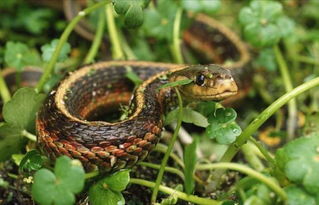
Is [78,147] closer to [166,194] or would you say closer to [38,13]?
[166,194]

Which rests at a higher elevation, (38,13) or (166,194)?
(38,13)

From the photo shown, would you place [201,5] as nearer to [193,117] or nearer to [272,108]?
[193,117]

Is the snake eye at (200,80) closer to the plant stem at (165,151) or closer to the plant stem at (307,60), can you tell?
the plant stem at (165,151)

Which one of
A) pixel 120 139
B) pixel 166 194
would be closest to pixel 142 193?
pixel 166 194

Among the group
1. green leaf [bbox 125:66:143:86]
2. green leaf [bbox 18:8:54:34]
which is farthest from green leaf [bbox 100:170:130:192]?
green leaf [bbox 18:8:54:34]

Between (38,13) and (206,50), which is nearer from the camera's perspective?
(38,13)

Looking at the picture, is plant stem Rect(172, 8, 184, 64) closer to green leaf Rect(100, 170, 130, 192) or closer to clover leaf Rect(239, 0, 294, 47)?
clover leaf Rect(239, 0, 294, 47)

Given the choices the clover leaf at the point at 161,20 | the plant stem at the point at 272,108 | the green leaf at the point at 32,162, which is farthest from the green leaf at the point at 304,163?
the clover leaf at the point at 161,20

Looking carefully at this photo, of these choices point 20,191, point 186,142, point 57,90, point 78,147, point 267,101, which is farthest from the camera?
point 267,101
